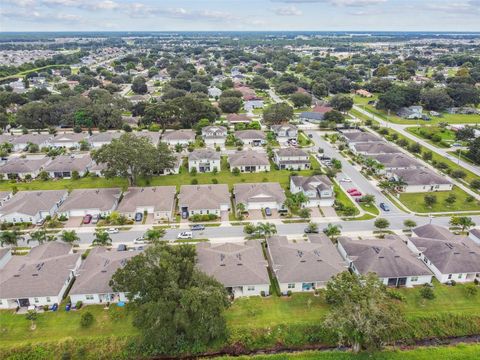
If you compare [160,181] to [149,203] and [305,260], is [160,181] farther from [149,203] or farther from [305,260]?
[305,260]

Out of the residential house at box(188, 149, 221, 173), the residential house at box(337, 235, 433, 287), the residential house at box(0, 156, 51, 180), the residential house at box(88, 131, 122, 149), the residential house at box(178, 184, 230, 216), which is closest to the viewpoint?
the residential house at box(337, 235, 433, 287)

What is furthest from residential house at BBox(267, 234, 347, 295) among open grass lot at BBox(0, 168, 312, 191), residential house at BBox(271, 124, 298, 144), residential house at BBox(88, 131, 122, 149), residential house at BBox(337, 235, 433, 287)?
residential house at BBox(88, 131, 122, 149)

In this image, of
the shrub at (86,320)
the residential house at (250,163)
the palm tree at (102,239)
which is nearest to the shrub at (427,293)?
the shrub at (86,320)

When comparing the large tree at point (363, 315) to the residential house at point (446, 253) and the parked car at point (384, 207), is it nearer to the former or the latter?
the residential house at point (446, 253)

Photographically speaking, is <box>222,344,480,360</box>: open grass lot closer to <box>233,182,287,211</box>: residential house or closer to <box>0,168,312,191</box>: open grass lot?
<box>233,182,287,211</box>: residential house

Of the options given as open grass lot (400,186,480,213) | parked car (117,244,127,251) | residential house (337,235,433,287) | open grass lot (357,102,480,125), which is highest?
open grass lot (357,102,480,125)

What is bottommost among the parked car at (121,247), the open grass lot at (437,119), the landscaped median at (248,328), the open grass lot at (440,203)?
the landscaped median at (248,328)

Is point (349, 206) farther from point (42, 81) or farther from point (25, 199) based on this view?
point (42, 81)
